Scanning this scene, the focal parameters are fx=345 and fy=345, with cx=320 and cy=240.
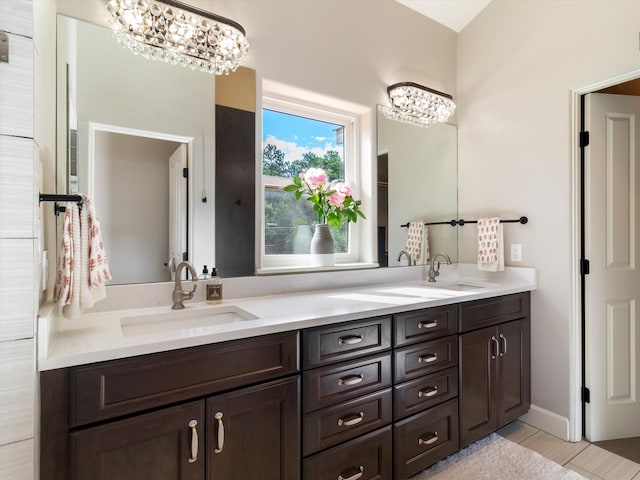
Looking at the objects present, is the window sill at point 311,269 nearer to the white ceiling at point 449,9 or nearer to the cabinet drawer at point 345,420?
the cabinet drawer at point 345,420

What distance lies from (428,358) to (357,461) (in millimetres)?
558

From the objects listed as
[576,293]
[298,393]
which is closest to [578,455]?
[576,293]

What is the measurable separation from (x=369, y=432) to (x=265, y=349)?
0.64m

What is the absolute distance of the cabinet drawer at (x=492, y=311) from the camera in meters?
1.84

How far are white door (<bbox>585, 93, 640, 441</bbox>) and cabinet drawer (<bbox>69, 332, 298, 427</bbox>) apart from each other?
1.90 m

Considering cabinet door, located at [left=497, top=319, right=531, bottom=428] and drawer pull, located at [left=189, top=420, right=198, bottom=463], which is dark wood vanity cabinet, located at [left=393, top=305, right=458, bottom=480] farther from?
drawer pull, located at [left=189, top=420, right=198, bottom=463]

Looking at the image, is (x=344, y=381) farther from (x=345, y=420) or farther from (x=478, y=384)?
(x=478, y=384)

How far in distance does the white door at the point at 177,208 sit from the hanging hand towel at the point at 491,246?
1.92 m

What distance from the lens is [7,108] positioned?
0.85 meters

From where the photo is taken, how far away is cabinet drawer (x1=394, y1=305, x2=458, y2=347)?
5.15ft

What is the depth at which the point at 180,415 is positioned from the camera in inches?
41.9

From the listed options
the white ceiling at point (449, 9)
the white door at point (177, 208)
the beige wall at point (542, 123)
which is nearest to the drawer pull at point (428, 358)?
the beige wall at point (542, 123)

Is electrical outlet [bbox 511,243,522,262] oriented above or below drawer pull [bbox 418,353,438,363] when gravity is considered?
above

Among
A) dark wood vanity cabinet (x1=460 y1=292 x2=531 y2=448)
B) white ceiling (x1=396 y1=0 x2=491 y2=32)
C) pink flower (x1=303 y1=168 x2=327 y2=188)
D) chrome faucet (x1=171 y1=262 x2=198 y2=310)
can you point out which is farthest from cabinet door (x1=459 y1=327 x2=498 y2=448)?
white ceiling (x1=396 y1=0 x2=491 y2=32)
